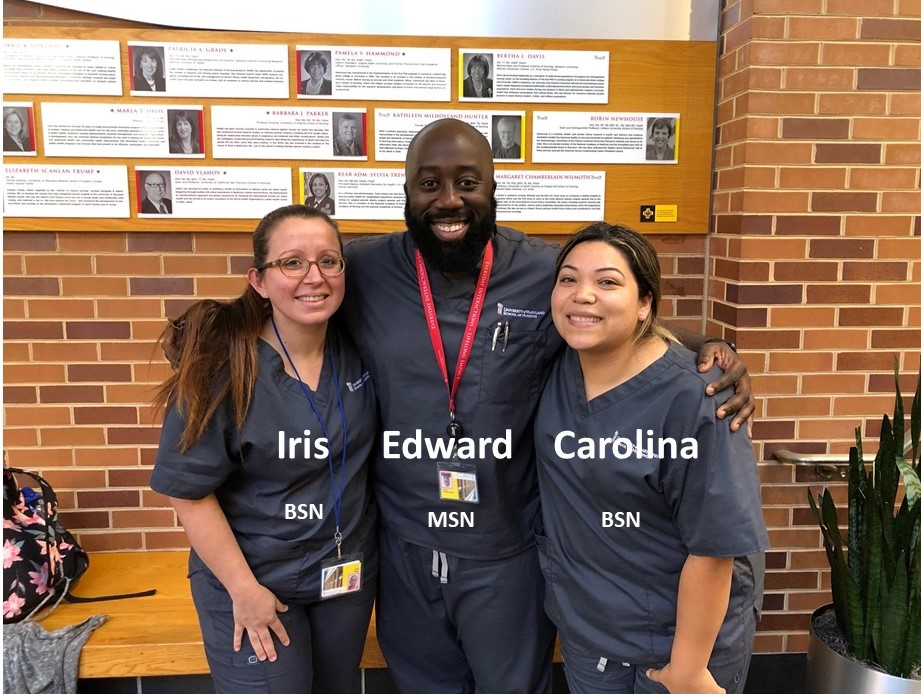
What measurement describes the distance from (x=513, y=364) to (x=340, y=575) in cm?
70

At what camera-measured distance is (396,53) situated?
2609 millimetres

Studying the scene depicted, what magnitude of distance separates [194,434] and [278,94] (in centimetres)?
147

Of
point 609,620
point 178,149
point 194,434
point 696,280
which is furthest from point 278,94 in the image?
point 609,620

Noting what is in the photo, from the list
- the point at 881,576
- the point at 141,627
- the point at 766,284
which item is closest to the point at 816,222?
the point at 766,284

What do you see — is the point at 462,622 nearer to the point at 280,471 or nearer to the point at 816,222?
the point at 280,471

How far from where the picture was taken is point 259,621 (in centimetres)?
174

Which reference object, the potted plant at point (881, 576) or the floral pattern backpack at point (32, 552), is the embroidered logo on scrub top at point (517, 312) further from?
the floral pattern backpack at point (32, 552)

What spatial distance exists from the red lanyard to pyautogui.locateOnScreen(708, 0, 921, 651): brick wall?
1123mm

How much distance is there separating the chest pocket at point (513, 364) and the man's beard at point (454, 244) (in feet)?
0.59

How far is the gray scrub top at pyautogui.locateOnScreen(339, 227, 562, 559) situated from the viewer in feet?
6.05

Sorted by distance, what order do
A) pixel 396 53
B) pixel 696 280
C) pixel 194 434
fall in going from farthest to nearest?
1. pixel 696 280
2. pixel 396 53
3. pixel 194 434

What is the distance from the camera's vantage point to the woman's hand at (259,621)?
5.69ft

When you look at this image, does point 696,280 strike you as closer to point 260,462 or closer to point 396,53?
point 396,53

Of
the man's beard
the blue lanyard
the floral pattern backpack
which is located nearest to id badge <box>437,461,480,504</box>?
the blue lanyard
